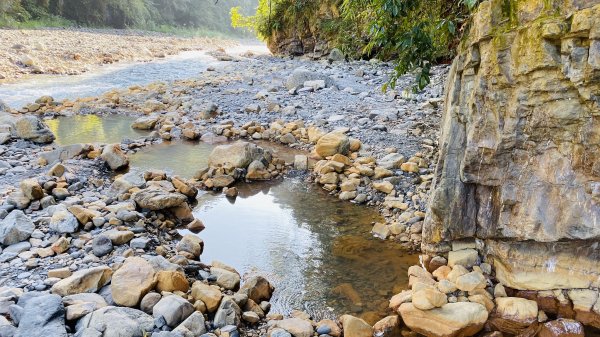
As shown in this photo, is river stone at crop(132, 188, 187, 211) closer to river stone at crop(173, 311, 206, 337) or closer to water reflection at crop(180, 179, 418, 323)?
water reflection at crop(180, 179, 418, 323)

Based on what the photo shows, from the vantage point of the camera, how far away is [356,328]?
13.4ft

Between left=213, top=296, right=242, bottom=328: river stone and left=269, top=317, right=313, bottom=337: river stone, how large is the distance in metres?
0.31

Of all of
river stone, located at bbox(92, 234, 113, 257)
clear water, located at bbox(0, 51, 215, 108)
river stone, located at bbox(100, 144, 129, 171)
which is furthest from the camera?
clear water, located at bbox(0, 51, 215, 108)

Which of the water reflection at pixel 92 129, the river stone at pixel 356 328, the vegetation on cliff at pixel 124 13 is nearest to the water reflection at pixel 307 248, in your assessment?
the river stone at pixel 356 328

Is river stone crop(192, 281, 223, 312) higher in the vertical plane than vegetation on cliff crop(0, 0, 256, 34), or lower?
lower

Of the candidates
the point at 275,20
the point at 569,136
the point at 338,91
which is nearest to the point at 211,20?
the point at 275,20

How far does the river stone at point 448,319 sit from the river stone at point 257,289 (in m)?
1.30

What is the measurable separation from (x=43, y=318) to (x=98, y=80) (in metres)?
14.9

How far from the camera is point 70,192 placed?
20.9ft

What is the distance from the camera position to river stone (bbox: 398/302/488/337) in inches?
161

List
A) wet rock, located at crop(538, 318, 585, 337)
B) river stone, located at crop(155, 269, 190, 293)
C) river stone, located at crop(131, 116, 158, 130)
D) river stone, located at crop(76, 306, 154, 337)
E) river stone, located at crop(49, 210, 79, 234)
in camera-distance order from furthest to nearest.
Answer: river stone, located at crop(131, 116, 158, 130) < river stone, located at crop(49, 210, 79, 234) < river stone, located at crop(155, 269, 190, 293) < wet rock, located at crop(538, 318, 585, 337) < river stone, located at crop(76, 306, 154, 337)

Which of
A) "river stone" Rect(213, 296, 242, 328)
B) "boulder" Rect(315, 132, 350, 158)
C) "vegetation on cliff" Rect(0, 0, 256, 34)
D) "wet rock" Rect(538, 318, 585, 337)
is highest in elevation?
"vegetation on cliff" Rect(0, 0, 256, 34)

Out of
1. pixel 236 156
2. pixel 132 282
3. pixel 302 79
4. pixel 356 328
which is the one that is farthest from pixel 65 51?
pixel 356 328

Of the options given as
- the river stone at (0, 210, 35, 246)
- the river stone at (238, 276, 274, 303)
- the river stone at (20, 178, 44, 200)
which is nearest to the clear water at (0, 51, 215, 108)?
the river stone at (20, 178, 44, 200)
